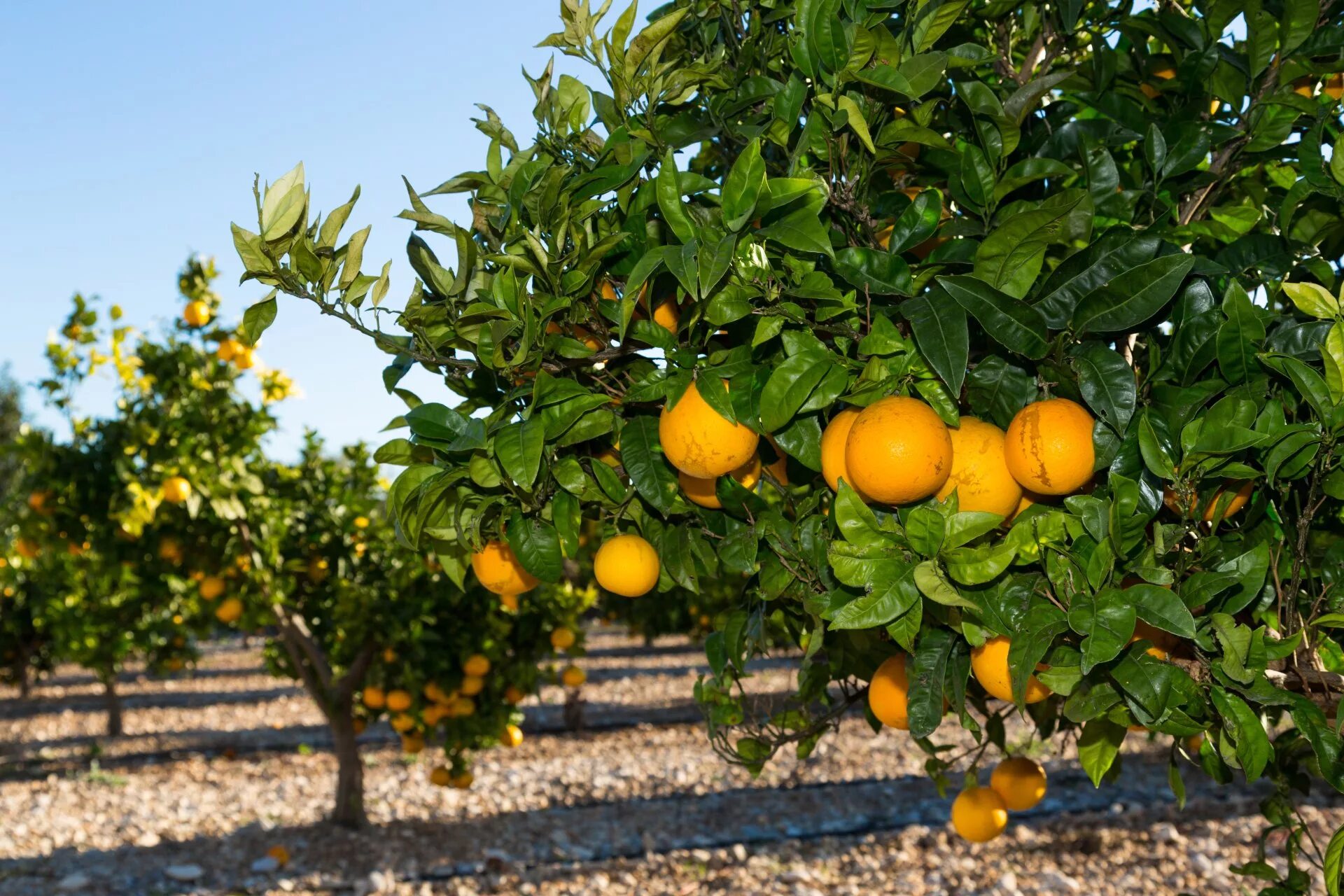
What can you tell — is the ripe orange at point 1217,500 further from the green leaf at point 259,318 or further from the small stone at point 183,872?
the small stone at point 183,872

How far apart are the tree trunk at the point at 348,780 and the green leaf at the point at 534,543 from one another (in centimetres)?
560

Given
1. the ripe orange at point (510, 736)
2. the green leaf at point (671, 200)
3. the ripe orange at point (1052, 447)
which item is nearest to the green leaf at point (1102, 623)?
the ripe orange at point (1052, 447)

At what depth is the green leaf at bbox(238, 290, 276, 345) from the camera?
3.66 ft

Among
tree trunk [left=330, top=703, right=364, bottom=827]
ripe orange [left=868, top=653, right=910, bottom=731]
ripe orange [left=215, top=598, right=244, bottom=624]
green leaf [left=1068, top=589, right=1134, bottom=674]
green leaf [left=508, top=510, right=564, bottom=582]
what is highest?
green leaf [left=508, top=510, right=564, bottom=582]

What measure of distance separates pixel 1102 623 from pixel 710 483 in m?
0.58

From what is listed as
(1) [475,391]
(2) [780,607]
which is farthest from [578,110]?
(2) [780,607]

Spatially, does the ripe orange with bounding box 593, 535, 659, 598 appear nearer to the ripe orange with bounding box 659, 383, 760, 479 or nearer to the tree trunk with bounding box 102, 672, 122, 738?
the ripe orange with bounding box 659, 383, 760, 479

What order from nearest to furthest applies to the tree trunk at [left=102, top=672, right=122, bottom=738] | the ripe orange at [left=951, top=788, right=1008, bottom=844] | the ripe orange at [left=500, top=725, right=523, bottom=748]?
the ripe orange at [left=951, top=788, right=1008, bottom=844]
the ripe orange at [left=500, top=725, right=523, bottom=748]
the tree trunk at [left=102, top=672, right=122, bottom=738]

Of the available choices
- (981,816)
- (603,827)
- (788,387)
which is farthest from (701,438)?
(603,827)

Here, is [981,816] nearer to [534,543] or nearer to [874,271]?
[534,543]

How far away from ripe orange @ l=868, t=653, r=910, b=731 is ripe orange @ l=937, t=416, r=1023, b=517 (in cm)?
39

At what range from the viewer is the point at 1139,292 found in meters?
1.02

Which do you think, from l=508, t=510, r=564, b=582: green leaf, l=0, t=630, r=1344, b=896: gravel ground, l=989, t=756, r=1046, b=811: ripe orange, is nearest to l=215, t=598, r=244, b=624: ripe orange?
l=0, t=630, r=1344, b=896: gravel ground

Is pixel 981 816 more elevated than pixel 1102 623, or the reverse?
pixel 1102 623
